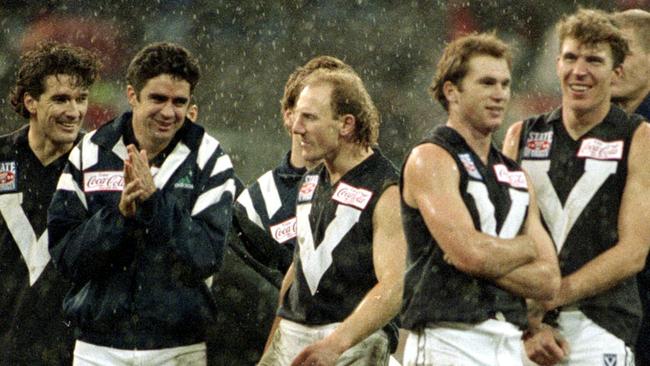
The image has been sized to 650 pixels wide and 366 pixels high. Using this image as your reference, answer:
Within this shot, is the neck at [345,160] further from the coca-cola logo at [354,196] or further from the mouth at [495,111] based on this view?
the mouth at [495,111]

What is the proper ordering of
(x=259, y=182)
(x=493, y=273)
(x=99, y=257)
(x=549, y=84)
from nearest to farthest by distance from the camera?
(x=493, y=273), (x=99, y=257), (x=259, y=182), (x=549, y=84)

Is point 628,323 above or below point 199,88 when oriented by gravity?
below

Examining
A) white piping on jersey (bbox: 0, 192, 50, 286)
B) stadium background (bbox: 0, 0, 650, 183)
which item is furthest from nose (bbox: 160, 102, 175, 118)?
stadium background (bbox: 0, 0, 650, 183)

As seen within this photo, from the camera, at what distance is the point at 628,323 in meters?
4.93

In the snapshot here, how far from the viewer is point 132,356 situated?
5.38 m

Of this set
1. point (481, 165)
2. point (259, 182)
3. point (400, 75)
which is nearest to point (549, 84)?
point (400, 75)

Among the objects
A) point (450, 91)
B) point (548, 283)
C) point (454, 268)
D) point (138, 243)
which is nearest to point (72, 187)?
point (138, 243)

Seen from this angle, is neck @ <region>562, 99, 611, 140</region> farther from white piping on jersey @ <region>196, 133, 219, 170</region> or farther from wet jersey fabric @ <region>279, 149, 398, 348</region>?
white piping on jersey @ <region>196, 133, 219, 170</region>

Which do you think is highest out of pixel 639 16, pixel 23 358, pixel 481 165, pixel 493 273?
pixel 639 16

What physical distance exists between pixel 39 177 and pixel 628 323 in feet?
8.27

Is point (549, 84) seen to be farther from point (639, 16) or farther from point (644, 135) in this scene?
point (644, 135)

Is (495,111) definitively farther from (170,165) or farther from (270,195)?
(270,195)

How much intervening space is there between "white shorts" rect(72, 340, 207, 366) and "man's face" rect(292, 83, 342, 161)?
0.94 meters

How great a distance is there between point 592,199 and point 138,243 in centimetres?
170
